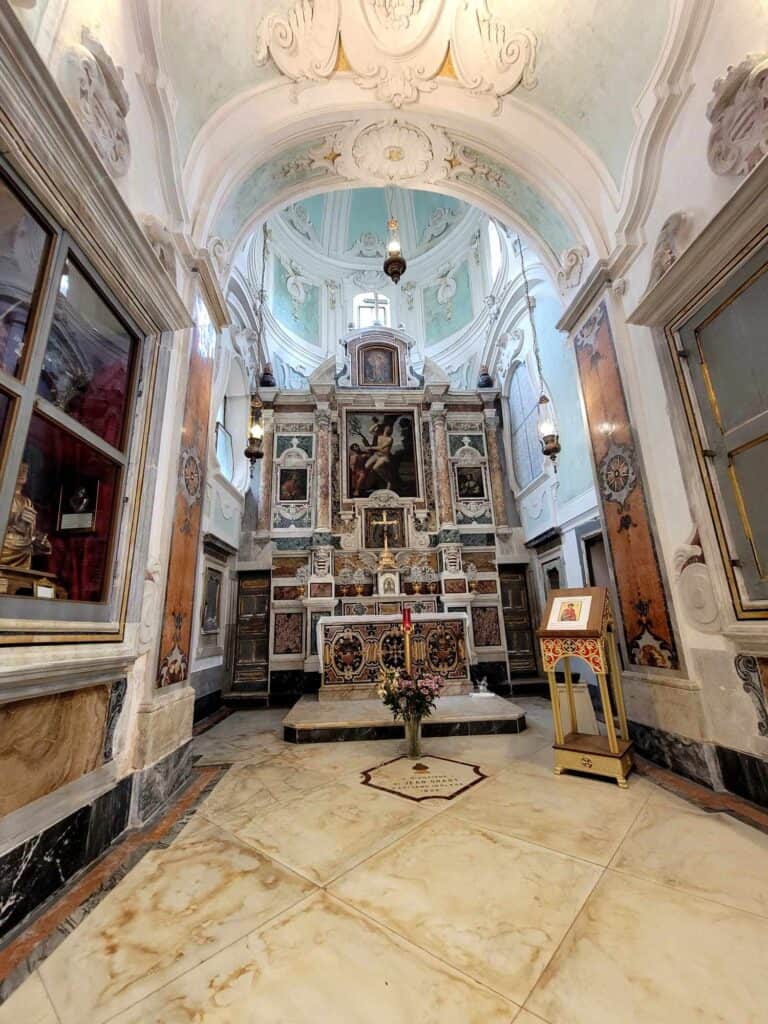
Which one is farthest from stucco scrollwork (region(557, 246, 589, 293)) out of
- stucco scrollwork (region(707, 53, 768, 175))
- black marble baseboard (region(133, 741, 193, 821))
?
black marble baseboard (region(133, 741, 193, 821))

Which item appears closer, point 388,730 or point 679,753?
point 679,753

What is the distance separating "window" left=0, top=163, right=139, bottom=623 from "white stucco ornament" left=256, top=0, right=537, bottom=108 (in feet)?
12.3

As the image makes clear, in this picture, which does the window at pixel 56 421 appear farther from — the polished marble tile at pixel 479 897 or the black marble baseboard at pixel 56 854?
the polished marble tile at pixel 479 897

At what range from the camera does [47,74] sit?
212 centimetres

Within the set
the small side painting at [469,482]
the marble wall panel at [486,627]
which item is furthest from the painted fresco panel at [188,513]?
the small side painting at [469,482]

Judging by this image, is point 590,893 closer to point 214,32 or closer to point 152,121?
point 152,121

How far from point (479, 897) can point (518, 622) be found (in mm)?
7457

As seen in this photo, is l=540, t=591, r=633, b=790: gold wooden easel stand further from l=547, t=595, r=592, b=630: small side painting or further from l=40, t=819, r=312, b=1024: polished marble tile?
l=40, t=819, r=312, b=1024: polished marble tile

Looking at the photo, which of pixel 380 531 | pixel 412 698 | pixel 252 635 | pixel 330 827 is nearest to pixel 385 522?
pixel 380 531

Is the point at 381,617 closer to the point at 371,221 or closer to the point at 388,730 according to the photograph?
the point at 388,730

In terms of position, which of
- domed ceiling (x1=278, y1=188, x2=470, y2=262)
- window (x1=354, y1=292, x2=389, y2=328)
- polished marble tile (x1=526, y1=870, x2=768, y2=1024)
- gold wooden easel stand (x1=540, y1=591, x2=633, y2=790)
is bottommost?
polished marble tile (x1=526, y1=870, x2=768, y2=1024)

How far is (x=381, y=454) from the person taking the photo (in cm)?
981

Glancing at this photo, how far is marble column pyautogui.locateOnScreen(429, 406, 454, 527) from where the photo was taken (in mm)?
9359

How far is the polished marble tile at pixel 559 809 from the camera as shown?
2527mm
